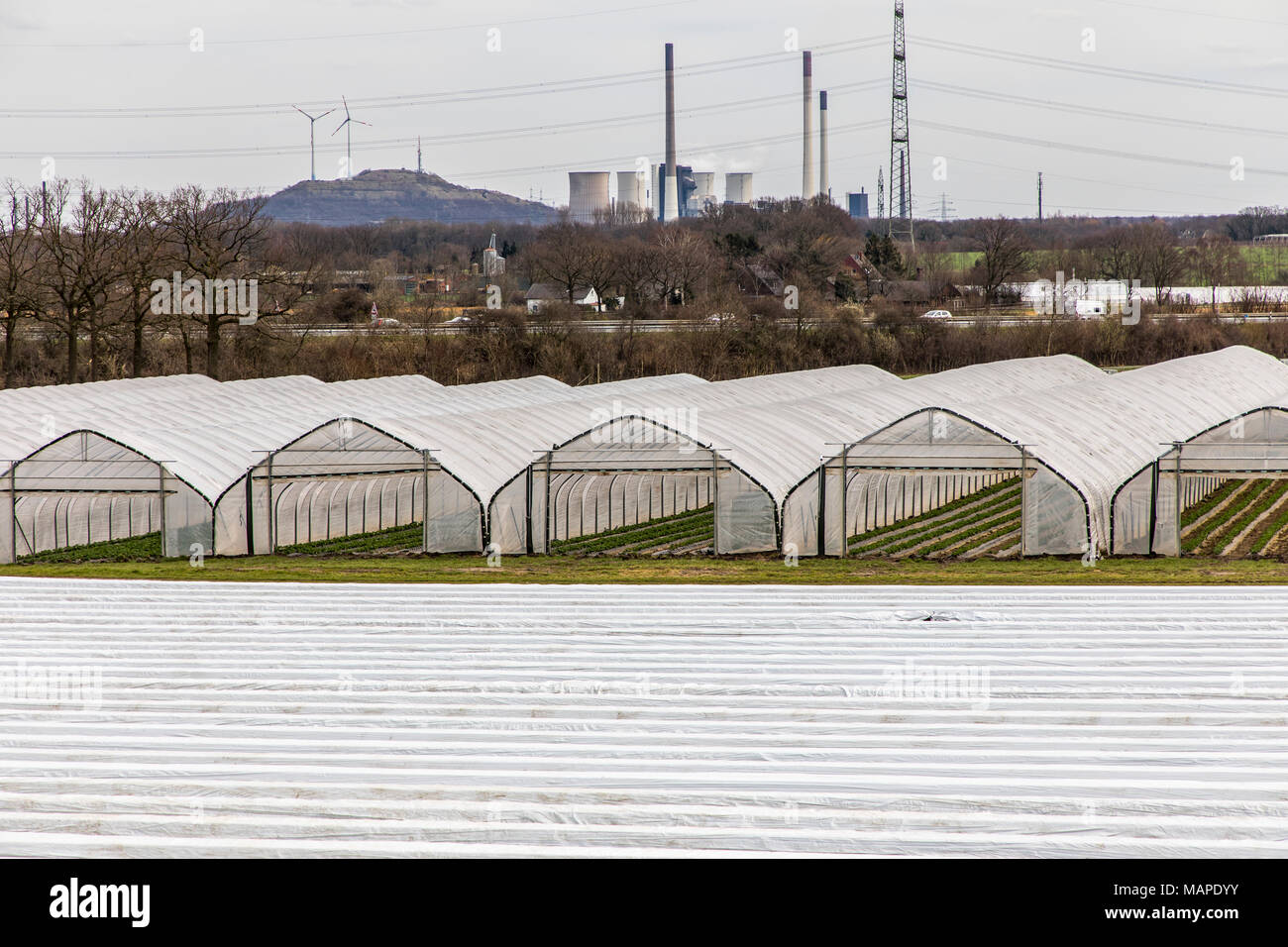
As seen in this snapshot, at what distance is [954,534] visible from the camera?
97.1 ft

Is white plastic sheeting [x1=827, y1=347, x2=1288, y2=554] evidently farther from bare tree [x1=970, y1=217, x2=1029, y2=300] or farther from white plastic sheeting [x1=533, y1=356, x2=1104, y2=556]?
bare tree [x1=970, y1=217, x2=1029, y2=300]

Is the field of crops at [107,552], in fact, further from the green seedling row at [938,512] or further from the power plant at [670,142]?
the power plant at [670,142]

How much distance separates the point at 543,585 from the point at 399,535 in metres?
9.68

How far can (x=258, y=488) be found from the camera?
27.4m

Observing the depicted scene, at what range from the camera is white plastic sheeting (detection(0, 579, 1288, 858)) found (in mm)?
10344

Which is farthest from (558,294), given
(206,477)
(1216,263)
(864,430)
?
(206,477)

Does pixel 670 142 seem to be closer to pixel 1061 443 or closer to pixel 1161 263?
pixel 1161 263

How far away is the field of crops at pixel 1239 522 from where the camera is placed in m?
27.5

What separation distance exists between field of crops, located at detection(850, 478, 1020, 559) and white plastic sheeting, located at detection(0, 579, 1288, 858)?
755cm

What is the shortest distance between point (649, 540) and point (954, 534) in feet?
22.3

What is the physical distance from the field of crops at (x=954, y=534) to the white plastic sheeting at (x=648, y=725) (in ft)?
24.8

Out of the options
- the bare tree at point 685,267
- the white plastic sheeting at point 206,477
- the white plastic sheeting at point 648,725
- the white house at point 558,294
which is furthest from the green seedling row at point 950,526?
the bare tree at point 685,267

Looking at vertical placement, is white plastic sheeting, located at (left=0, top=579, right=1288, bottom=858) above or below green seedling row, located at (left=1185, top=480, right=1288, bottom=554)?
below

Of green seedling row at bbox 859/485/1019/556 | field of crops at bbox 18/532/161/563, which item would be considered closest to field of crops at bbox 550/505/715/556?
green seedling row at bbox 859/485/1019/556
